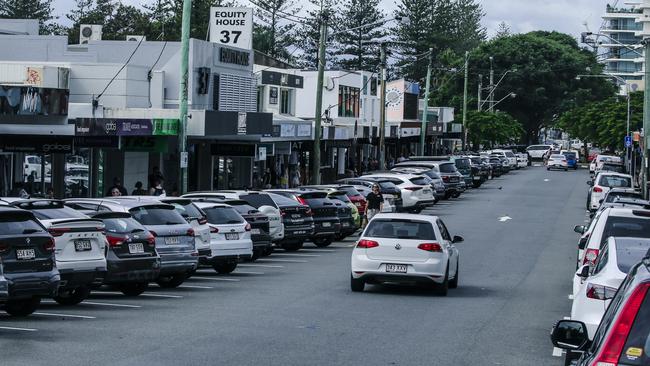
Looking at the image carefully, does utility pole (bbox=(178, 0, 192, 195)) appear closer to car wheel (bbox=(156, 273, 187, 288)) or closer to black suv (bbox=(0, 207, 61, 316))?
car wheel (bbox=(156, 273, 187, 288))

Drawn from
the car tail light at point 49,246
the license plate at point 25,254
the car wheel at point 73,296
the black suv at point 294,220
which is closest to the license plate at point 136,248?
the car wheel at point 73,296

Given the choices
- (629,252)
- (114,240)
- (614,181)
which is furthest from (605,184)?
(629,252)

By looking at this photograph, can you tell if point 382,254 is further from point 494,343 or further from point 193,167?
point 193,167

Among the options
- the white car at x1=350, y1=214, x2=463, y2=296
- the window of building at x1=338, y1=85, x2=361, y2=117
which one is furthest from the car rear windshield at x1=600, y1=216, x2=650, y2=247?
the window of building at x1=338, y1=85, x2=361, y2=117

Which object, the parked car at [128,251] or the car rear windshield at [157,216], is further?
the car rear windshield at [157,216]

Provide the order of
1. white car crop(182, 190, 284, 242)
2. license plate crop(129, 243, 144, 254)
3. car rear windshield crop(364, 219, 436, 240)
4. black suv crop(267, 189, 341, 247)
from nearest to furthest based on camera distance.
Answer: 1. license plate crop(129, 243, 144, 254)
2. car rear windshield crop(364, 219, 436, 240)
3. white car crop(182, 190, 284, 242)
4. black suv crop(267, 189, 341, 247)

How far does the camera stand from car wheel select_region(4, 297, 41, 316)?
58.5 ft

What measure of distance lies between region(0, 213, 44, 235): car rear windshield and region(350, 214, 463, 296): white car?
22.5 ft

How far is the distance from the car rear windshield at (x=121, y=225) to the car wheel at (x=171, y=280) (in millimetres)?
Answer: 2346

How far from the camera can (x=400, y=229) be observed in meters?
23.0

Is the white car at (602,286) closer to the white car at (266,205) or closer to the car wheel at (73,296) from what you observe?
the car wheel at (73,296)

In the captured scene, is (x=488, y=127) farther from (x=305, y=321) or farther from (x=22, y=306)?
(x=22, y=306)

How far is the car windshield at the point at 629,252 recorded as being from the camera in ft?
43.0

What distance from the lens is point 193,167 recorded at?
50000 mm
